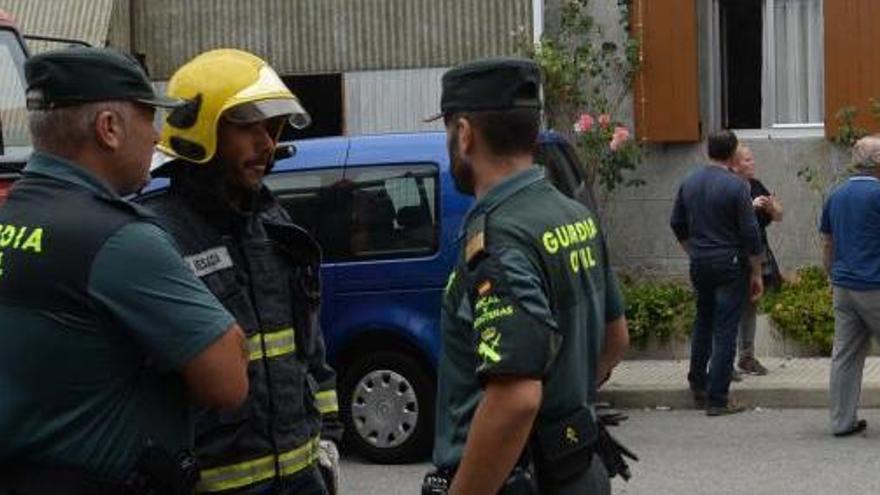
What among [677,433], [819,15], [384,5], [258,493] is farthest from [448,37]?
[258,493]

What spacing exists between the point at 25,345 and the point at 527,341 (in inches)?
41.0

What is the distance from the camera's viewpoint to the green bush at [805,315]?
12648mm

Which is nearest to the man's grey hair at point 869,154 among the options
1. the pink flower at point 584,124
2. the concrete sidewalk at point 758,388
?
the concrete sidewalk at point 758,388

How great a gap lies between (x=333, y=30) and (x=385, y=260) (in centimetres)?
718

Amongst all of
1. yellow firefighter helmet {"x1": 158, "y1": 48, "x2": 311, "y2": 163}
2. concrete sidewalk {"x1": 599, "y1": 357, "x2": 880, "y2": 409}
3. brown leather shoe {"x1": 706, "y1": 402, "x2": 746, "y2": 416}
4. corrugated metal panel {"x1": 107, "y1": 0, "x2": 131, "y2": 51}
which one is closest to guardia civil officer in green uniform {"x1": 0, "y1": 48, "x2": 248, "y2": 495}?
yellow firefighter helmet {"x1": 158, "y1": 48, "x2": 311, "y2": 163}

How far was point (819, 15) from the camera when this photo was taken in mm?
15172

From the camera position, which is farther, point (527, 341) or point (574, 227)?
point (574, 227)

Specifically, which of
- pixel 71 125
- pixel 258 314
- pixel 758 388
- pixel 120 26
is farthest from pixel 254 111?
pixel 120 26

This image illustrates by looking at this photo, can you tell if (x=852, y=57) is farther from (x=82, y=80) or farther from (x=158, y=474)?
(x=158, y=474)

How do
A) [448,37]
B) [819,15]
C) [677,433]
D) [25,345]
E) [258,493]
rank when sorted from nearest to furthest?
1. [25,345]
2. [258,493]
3. [677,433]
4. [819,15]
5. [448,37]

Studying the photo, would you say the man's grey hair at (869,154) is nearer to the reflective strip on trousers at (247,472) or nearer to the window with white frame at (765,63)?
the window with white frame at (765,63)

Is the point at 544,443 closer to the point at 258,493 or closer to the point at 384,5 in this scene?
the point at 258,493

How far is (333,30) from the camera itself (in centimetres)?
1664

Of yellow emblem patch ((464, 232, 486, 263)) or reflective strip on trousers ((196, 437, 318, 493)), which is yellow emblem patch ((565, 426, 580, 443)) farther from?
reflective strip on trousers ((196, 437, 318, 493))
